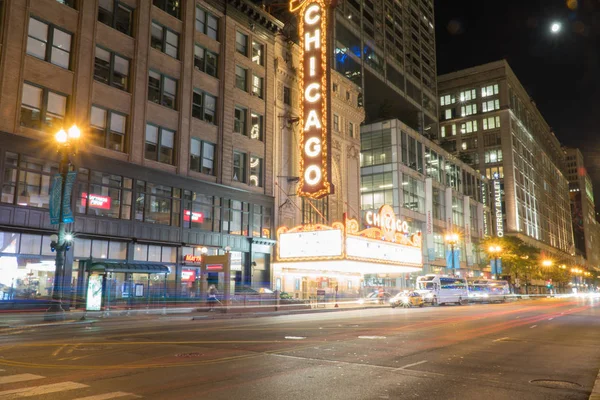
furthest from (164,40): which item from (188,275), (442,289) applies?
(442,289)

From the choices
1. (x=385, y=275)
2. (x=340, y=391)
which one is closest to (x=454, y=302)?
(x=385, y=275)

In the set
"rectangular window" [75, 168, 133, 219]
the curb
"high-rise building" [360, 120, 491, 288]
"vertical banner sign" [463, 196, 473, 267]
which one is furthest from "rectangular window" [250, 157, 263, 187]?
"vertical banner sign" [463, 196, 473, 267]

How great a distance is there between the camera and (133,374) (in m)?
10.3

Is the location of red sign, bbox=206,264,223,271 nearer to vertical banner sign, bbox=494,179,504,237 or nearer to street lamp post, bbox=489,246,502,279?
street lamp post, bbox=489,246,502,279

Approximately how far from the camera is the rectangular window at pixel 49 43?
30.1 meters

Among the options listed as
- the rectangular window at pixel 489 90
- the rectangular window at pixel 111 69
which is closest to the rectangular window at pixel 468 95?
the rectangular window at pixel 489 90

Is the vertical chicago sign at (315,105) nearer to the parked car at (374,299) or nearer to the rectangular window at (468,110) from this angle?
the parked car at (374,299)

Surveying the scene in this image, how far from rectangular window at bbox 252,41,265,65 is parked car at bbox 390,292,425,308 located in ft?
82.6

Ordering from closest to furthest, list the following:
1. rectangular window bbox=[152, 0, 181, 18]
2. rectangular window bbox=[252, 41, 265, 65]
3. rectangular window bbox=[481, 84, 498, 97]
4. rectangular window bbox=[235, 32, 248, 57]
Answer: rectangular window bbox=[152, 0, 181, 18] < rectangular window bbox=[235, 32, 248, 57] < rectangular window bbox=[252, 41, 265, 65] < rectangular window bbox=[481, 84, 498, 97]

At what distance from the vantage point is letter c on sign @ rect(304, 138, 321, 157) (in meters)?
42.9

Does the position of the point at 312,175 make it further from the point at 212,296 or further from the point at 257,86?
the point at 212,296

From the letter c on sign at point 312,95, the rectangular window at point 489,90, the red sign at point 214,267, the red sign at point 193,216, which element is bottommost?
the red sign at point 214,267

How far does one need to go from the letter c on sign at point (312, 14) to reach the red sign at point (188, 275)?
2372 cm

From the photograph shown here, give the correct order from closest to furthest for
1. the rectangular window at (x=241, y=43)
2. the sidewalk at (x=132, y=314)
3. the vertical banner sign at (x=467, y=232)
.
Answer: the sidewalk at (x=132, y=314) → the rectangular window at (x=241, y=43) → the vertical banner sign at (x=467, y=232)
